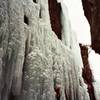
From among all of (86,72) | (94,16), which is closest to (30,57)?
(94,16)

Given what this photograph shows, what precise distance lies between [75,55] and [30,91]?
14.5 ft

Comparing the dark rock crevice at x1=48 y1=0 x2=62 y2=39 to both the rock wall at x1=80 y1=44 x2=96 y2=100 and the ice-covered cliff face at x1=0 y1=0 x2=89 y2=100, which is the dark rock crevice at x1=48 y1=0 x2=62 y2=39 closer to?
the ice-covered cliff face at x1=0 y1=0 x2=89 y2=100

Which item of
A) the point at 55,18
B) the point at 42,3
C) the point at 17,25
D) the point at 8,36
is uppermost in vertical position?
the point at 55,18

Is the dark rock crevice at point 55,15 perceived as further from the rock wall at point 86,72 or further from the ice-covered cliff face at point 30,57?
the rock wall at point 86,72

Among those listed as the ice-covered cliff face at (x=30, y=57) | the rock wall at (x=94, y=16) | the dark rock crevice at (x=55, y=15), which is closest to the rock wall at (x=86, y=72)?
the dark rock crevice at (x=55, y=15)

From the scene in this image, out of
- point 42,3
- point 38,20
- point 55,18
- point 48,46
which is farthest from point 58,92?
point 55,18

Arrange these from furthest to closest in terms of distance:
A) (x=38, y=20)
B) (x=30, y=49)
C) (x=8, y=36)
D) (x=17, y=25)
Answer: (x=38, y=20)
(x=30, y=49)
(x=17, y=25)
(x=8, y=36)

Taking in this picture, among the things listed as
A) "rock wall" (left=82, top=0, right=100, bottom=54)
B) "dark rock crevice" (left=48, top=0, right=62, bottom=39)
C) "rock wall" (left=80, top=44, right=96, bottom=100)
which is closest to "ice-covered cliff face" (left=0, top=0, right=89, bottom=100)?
"rock wall" (left=82, top=0, right=100, bottom=54)

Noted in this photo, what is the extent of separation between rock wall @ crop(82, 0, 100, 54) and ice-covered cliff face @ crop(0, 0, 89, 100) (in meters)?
1.17

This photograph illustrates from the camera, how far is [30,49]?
23.4 feet

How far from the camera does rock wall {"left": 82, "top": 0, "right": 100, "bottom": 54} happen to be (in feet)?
26.8

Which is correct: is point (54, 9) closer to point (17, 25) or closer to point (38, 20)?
point (38, 20)

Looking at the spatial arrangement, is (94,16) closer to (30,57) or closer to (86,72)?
(30,57)

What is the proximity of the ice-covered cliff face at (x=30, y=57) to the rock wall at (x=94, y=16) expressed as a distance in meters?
1.17
